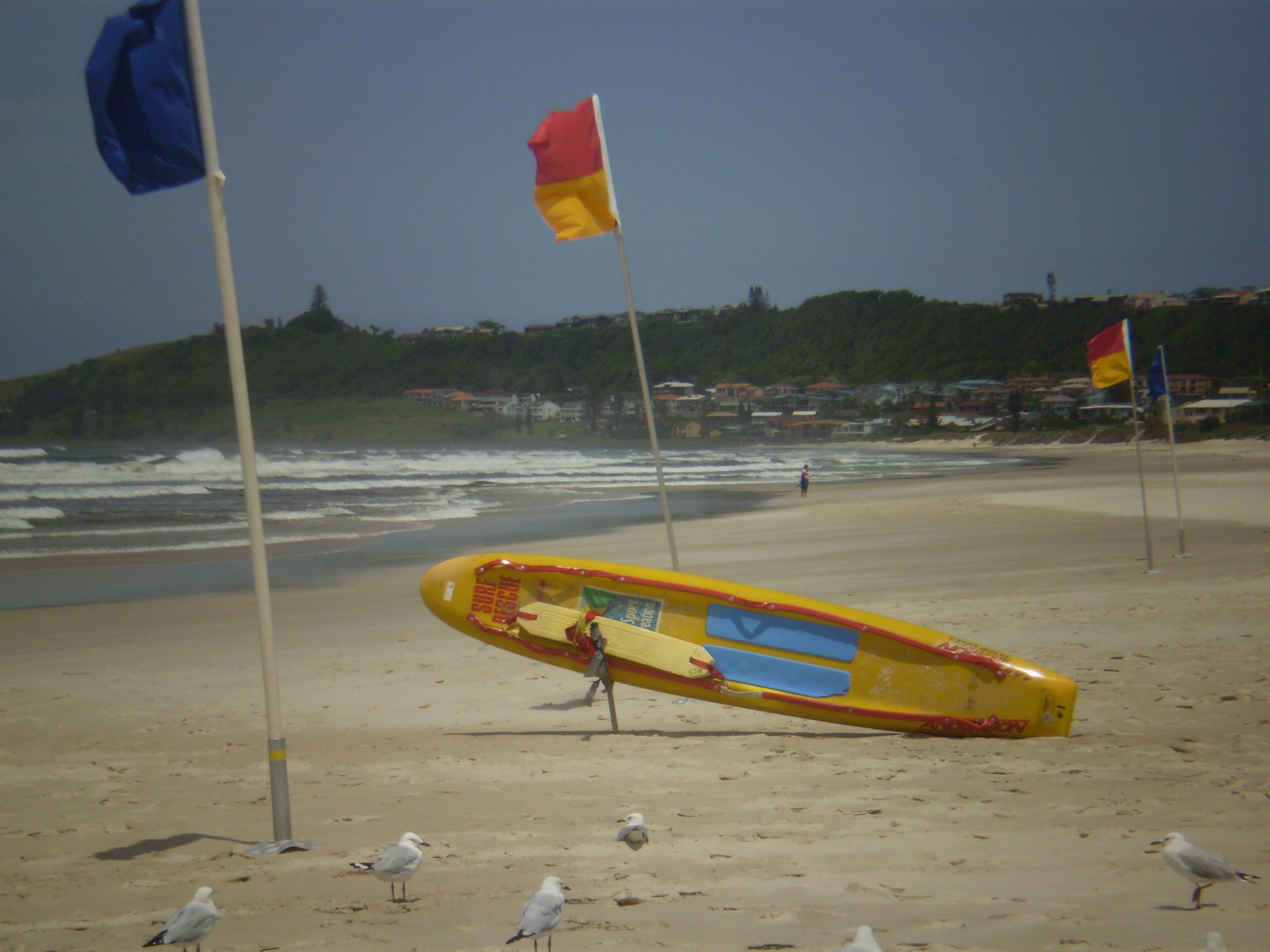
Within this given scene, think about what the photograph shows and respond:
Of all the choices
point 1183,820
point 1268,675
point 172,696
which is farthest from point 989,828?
point 172,696

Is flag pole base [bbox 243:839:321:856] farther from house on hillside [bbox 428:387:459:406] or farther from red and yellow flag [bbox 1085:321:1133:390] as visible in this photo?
house on hillside [bbox 428:387:459:406]

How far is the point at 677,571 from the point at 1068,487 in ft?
70.2

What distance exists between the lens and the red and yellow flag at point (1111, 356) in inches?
459

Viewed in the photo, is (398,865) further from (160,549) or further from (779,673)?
(160,549)

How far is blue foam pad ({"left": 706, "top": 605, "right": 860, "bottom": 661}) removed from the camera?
638 centimetres

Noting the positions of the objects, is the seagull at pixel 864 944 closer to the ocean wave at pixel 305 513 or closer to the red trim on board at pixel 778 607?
the red trim on board at pixel 778 607

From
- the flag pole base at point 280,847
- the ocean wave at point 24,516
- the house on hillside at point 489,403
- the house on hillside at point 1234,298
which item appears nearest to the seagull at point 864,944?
the flag pole base at point 280,847

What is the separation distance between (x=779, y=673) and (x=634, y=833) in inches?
105

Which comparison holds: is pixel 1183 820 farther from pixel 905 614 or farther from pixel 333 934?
pixel 905 614

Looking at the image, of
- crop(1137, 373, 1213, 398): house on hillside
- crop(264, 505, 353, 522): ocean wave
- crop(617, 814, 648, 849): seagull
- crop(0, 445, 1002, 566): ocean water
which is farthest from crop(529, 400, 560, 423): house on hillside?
crop(617, 814, 648, 849): seagull

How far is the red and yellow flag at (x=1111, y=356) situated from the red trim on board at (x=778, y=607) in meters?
6.94

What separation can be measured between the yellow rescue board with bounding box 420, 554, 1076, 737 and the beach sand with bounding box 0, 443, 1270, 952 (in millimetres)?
197

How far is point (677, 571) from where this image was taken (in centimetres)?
710

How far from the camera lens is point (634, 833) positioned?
159 inches
